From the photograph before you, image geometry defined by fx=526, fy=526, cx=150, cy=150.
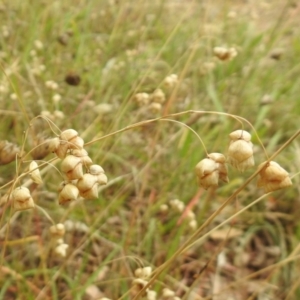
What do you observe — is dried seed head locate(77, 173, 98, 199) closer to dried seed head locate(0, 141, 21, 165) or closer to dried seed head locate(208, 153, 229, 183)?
dried seed head locate(208, 153, 229, 183)

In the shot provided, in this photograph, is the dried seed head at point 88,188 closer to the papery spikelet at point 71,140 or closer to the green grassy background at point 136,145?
the papery spikelet at point 71,140

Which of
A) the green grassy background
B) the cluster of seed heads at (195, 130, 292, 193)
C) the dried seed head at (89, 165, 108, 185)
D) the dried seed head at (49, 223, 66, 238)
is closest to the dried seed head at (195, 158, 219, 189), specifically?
the cluster of seed heads at (195, 130, 292, 193)

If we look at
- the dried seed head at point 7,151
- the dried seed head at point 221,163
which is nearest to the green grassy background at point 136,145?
the dried seed head at point 7,151

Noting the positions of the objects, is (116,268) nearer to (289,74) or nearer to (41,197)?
(41,197)

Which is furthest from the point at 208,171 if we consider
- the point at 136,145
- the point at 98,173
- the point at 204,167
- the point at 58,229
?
the point at 136,145

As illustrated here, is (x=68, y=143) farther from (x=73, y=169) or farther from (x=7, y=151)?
(x=7, y=151)

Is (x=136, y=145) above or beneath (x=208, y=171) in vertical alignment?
beneath

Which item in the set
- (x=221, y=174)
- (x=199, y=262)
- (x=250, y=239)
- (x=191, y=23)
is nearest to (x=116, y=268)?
(x=199, y=262)

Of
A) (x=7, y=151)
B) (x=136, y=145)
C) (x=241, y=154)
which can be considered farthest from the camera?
(x=136, y=145)
